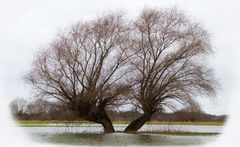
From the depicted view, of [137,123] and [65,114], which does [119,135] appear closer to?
[137,123]

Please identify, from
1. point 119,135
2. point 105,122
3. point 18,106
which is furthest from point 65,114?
point 18,106

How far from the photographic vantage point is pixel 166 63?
38.8ft

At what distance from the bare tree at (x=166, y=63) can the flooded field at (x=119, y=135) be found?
0.64 meters

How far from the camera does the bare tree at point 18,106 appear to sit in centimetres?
995

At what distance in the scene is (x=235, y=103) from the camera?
368 inches

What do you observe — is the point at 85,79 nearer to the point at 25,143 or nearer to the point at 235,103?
the point at 25,143

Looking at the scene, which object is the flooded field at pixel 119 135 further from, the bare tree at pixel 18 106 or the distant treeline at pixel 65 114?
the bare tree at pixel 18 106

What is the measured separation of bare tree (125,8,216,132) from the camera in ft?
37.7

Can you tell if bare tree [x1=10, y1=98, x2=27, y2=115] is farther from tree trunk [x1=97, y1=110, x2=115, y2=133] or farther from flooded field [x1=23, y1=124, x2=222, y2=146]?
tree trunk [x1=97, y1=110, x2=115, y2=133]

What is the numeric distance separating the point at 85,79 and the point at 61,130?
1.25m

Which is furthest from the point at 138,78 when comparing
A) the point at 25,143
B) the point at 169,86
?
the point at 25,143

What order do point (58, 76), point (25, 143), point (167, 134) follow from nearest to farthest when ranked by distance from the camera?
1. point (25, 143)
2. point (167, 134)
3. point (58, 76)

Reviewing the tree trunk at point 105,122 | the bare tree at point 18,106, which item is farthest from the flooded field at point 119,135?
the bare tree at point 18,106

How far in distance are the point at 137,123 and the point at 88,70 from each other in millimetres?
1585
